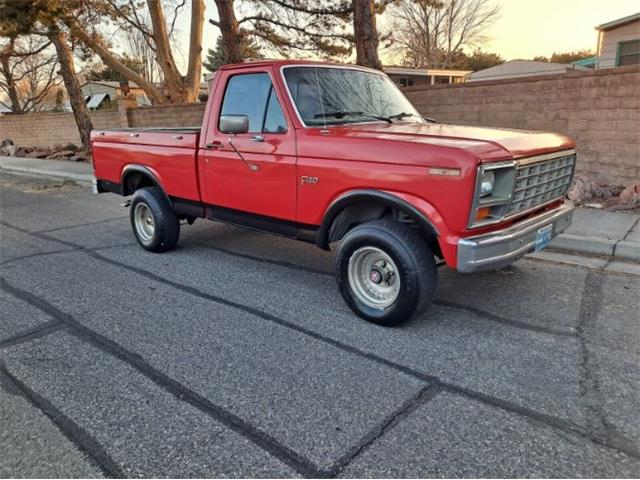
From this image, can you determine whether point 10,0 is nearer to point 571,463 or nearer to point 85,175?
point 85,175

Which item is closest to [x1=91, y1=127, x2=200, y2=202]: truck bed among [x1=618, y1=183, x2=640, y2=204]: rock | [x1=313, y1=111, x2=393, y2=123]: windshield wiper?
[x1=313, y1=111, x2=393, y2=123]: windshield wiper

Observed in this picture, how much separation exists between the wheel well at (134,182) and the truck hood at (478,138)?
323cm

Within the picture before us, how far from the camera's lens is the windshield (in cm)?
443

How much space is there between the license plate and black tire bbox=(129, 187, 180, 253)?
408 cm

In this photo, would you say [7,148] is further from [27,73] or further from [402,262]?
[402,262]

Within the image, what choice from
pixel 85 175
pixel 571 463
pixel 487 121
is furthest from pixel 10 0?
pixel 571 463

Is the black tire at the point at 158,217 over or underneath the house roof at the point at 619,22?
underneath

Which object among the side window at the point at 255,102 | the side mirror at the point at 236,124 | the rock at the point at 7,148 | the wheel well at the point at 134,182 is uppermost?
the side window at the point at 255,102

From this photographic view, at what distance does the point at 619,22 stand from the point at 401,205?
58.4 feet

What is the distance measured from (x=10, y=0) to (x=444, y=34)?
117 ft

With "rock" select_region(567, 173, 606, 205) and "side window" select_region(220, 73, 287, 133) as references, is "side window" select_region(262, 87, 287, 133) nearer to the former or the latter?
"side window" select_region(220, 73, 287, 133)

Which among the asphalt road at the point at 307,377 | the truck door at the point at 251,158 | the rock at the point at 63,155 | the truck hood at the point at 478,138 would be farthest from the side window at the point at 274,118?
the rock at the point at 63,155

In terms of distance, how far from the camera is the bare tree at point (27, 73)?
22.2 metres

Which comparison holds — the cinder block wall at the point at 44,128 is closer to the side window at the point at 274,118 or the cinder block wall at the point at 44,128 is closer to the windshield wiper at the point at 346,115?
the side window at the point at 274,118
